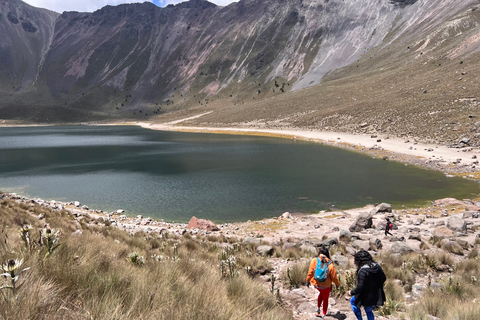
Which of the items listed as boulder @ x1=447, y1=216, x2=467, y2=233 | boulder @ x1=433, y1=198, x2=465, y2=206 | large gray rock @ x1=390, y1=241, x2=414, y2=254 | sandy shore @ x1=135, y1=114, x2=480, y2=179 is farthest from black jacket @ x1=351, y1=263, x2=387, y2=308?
sandy shore @ x1=135, y1=114, x2=480, y2=179

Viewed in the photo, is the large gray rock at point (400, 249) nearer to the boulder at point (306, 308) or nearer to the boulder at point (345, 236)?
the boulder at point (345, 236)

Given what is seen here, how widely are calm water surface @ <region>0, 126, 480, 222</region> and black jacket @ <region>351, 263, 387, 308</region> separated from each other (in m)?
14.4

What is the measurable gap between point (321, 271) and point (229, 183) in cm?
2293

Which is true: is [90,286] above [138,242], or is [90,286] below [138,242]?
above

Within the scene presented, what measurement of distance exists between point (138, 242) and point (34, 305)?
7.97 meters

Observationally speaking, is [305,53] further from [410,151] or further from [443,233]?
Result: [443,233]

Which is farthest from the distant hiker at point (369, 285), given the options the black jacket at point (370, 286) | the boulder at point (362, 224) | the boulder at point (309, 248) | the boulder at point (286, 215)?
the boulder at point (286, 215)

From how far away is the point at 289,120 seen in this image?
84125 millimetres

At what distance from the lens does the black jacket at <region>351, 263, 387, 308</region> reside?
5137mm

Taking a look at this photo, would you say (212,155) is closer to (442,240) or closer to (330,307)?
(442,240)

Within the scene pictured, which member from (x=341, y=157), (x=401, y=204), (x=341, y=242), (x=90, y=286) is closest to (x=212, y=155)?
(x=341, y=157)

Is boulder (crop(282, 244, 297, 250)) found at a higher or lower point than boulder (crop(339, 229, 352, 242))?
higher

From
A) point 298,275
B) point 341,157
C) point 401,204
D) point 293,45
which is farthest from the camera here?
point 293,45

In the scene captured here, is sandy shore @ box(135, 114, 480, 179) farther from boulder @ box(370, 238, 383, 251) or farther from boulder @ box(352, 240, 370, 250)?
boulder @ box(352, 240, 370, 250)
